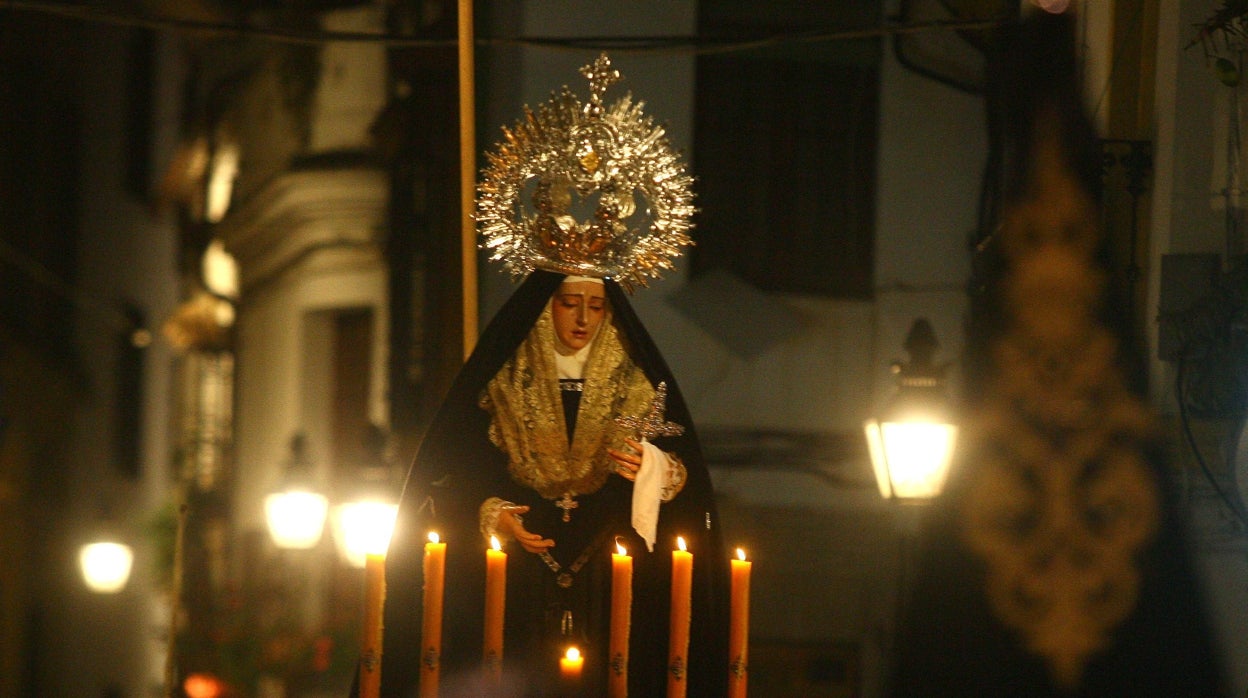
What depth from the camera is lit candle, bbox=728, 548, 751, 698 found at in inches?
185

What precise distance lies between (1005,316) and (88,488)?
5279 mm

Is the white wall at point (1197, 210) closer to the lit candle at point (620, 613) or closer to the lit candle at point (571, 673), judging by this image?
the lit candle at point (620, 613)

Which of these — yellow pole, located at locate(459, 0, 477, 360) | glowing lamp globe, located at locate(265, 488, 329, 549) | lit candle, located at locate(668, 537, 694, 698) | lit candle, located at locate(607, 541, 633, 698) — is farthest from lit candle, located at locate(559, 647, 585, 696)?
glowing lamp globe, located at locate(265, 488, 329, 549)

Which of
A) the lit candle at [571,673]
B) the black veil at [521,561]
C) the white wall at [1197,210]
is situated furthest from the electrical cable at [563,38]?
the lit candle at [571,673]

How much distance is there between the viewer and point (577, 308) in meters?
5.42

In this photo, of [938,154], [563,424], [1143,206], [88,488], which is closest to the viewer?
[563,424]

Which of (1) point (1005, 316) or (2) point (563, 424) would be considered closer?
(2) point (563, 424)

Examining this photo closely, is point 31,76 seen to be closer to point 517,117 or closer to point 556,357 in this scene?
point 517,117

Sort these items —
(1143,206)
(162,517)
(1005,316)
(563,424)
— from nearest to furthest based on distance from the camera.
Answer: (563,424), (1143,206), (1005,316), (162,517)

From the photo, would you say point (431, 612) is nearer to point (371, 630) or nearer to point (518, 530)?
point (371, 630)

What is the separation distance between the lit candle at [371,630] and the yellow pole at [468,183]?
1.05 meters

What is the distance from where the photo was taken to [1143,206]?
6.56m

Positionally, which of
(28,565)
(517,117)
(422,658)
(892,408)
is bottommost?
(28,565)

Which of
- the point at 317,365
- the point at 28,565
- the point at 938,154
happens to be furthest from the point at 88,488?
the point at 938,154
